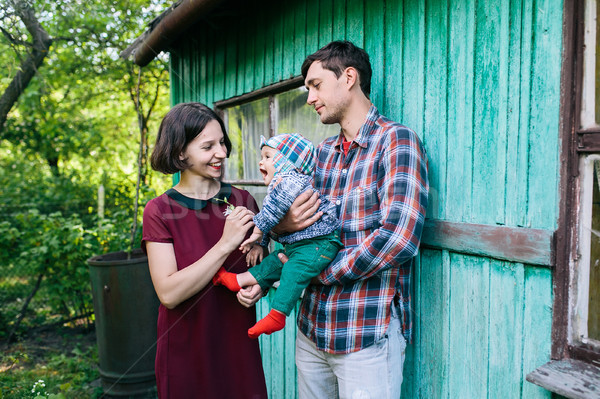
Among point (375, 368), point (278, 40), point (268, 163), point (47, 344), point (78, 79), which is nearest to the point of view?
point (375, 368)

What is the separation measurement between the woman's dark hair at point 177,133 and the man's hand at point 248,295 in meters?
0.69

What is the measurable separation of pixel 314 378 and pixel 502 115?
1.51m

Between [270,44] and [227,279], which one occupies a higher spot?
Result: [270,44]

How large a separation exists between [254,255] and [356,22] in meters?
1.50

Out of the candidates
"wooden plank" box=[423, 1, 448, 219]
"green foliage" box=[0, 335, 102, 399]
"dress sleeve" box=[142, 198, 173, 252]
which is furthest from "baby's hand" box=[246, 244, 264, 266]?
"green foliage" box=[0, 335, 102, 399]

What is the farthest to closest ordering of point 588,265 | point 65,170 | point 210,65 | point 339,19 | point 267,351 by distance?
point 65,170 → point 210,65 → point 267,351 → point 339,19 → point 588,265

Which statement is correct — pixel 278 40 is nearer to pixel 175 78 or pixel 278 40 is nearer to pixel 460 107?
pixel 460 107

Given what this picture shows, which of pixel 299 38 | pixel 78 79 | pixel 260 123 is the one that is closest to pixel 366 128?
pixel 299 38

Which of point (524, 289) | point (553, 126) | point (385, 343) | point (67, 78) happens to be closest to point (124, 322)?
point (385, 343)

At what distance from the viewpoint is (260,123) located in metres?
3.84

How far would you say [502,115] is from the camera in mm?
1731

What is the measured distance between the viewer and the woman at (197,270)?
1.99 meters

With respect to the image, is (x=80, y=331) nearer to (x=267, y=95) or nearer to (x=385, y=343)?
(x=267, y=95)

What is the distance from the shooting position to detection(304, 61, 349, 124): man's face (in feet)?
6.79
